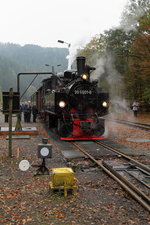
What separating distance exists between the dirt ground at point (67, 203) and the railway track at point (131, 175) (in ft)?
0.41

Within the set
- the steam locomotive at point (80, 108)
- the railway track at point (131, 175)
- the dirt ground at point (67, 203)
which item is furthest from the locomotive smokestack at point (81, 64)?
the dirt ground at point (67, 203)

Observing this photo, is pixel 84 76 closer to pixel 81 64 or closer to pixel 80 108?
pixel 81 64

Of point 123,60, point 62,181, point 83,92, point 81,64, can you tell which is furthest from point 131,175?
point 123,60

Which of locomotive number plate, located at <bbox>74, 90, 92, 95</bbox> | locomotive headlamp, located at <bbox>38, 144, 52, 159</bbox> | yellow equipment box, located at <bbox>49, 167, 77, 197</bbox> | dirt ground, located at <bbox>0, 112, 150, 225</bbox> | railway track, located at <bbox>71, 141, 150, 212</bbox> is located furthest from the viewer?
locomotive number plate, located at <bbox>74, 90, 92, 95</bbox>

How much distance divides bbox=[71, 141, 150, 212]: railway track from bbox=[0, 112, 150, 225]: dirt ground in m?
0.13

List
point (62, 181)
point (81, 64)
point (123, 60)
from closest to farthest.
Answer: point (62, 181)
point (81, 64)
point (123, 60)

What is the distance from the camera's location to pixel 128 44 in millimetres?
37156

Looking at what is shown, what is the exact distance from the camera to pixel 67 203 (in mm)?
5520

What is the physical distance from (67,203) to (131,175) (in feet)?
7.68

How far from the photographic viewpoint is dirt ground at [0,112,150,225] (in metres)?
4.82

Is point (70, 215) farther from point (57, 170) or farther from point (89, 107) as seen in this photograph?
point (89, 107)

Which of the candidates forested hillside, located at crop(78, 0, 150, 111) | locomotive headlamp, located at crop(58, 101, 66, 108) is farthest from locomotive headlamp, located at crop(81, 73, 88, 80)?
forested hillside, located at crop(78, 0, 150, 111)

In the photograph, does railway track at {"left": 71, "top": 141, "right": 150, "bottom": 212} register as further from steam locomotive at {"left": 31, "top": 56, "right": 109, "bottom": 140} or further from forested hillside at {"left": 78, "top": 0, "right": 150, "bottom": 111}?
forested hillside at {"left": 78, "top": 0, "right": 150, "bottom": 111}

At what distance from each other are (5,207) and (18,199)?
435mm
